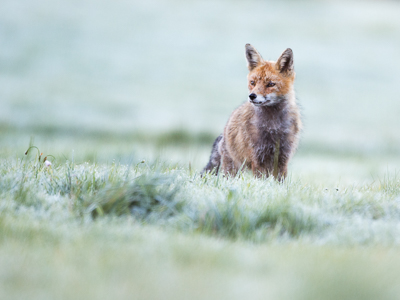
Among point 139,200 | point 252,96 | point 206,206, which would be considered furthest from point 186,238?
point 252,96

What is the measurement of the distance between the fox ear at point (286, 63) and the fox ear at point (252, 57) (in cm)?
24

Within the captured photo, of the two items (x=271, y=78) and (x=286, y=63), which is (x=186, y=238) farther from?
(x=286, y=63)

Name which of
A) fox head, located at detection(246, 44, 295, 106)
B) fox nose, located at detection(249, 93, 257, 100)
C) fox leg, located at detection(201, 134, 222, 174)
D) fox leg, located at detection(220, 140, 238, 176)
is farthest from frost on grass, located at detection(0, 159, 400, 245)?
fox leg, located at detection(201, 134, 222, 174)

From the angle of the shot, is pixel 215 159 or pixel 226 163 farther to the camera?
pixel 215 159

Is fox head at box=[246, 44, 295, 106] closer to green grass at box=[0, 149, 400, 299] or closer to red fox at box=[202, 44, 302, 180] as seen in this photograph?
red fox at box=[202, 44, 302, 180]

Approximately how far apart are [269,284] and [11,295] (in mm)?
1114

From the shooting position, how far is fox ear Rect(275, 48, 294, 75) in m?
4.83

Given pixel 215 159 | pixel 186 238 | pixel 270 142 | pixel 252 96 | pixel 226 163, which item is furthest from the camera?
pixel 215 159

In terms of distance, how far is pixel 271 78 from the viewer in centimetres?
480

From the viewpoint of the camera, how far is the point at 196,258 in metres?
2.31

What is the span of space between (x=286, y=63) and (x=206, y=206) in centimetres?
246

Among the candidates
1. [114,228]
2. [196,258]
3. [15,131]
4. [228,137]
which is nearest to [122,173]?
[114,228]

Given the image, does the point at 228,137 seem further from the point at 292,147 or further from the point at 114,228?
the point at 114,228

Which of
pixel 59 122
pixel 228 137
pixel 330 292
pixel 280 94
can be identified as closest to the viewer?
pixel 330 292
